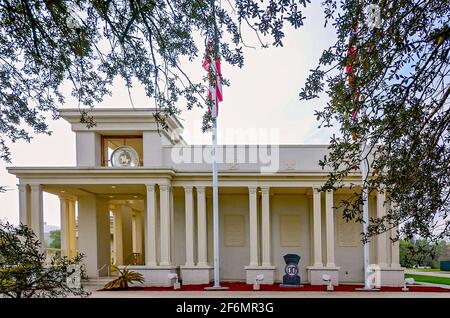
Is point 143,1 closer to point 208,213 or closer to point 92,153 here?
point 92,153

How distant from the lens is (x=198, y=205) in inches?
721

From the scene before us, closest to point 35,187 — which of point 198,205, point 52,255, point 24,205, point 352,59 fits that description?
point 24,205

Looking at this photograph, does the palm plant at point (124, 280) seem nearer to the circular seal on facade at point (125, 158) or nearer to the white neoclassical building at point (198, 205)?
the white neoclassical building at point (198, 205)

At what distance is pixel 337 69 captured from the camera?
4.89 metres

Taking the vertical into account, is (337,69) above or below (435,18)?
below

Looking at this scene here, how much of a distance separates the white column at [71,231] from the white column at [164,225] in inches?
212

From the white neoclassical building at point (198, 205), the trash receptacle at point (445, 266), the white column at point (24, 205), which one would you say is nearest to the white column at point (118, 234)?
the white neoclassical building at point (198, 205)

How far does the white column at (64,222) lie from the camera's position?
63.8 ft

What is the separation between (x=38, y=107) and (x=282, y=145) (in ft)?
44.9

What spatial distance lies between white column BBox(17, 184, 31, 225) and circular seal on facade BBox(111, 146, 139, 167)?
3.78 meters

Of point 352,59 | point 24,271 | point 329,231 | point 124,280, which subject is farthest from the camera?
point 329,231

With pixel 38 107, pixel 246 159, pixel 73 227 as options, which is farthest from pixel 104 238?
pixel 38 107

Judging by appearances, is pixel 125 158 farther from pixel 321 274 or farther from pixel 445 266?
pixel 445 266

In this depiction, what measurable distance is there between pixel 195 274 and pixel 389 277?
27.4 ft
